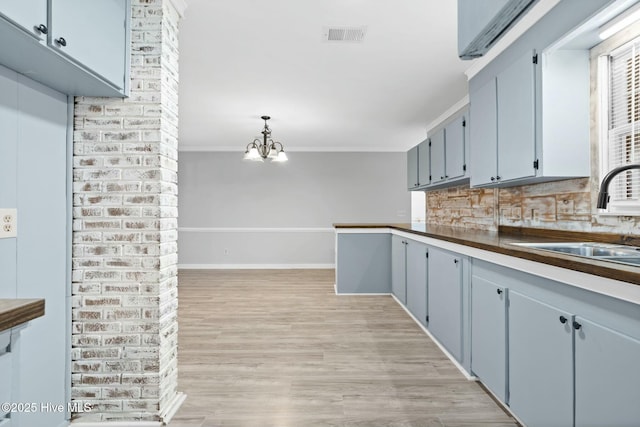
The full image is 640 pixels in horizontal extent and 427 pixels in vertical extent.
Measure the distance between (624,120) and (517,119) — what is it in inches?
22.5

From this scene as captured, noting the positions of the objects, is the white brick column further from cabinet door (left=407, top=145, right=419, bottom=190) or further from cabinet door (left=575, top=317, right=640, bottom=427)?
cabinet door (left=407, top=145, right=419, bottom=190)

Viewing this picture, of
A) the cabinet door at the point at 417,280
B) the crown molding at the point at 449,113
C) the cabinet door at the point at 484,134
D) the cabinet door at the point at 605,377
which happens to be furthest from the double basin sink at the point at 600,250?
the crown molding at the point at 449,113

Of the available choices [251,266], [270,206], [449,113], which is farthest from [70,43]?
[251,266]

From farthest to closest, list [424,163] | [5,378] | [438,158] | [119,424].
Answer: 1. [424,163]
2. [438,158]
3. [119,424]
4. [5,378]

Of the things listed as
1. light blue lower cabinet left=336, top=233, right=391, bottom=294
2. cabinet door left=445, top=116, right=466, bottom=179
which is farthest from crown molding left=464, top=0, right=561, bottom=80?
light blue lower cabinet left=336, top=233, right=391, bottom=294

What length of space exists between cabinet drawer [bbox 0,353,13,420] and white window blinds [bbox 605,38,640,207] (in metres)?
2.71

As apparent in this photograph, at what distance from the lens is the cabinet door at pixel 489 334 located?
6.48 ft

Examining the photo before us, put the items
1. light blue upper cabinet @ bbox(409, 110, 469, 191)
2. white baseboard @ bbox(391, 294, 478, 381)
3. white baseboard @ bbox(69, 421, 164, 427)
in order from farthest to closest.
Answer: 1. light blue upper cabinet @ bbox(409, 110, 469, 191)
2. white baseboard @ bbox(391, 294, 478, 381)
3. white baseboard @ bbox(69, 421, 164, 427)

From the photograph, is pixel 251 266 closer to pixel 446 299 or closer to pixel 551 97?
pixel 446 299

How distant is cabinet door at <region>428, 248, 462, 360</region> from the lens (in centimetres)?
258

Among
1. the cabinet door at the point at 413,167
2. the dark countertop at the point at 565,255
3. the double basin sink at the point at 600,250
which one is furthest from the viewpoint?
the cabinet door at the point at 413,167

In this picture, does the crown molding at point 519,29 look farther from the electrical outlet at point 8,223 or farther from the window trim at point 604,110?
the electrical outlet at point 8,223

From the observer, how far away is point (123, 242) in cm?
194

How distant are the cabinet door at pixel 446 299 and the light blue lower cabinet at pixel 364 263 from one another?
166 centimetres
